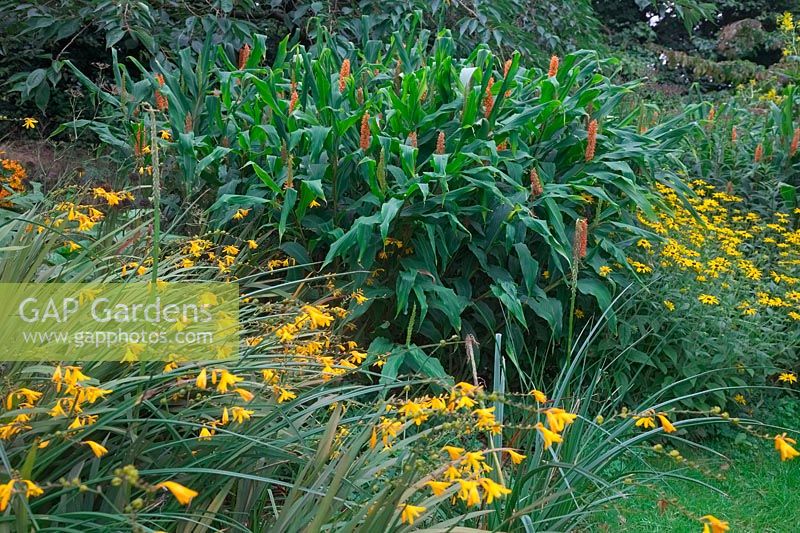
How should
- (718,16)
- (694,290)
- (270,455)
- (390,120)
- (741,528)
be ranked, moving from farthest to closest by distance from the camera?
1. (718,16)
2. (694,290)
3. (390,120)
4. (741,528)
5. (270,455)

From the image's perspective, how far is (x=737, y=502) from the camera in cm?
294

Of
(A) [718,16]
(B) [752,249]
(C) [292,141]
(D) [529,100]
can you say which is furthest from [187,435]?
(A) [718,16]

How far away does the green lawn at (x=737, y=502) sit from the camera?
2717mm

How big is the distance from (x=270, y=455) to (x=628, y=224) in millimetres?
2339

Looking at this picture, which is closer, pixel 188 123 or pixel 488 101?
pixel 488 101

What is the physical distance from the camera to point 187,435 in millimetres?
1851

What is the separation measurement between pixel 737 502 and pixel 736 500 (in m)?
0.02

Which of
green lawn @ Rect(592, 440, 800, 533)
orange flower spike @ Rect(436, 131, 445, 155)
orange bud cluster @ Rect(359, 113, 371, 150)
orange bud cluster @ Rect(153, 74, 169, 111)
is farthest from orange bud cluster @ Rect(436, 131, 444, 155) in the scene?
green lawn @ Rect(592, 440, 800, 533)

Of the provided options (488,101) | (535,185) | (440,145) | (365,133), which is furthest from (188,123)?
(535,185)

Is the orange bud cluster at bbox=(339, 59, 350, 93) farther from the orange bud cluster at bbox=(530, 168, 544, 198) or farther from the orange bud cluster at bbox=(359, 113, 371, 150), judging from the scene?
the orange bud cluster at bbox=(530, 168, 544, 198)

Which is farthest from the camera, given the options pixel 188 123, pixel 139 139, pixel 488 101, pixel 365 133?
pixel 188 123

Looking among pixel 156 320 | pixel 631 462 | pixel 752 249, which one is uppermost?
pixel 156 320

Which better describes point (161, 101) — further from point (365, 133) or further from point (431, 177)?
point (431, 177)

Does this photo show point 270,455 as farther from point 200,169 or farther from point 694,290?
point 694,290
